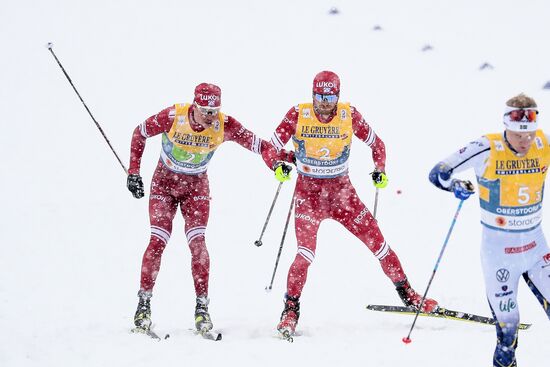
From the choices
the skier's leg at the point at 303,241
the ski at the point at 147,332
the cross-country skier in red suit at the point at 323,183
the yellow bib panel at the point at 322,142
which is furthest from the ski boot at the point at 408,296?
the ski at the point at 147,332

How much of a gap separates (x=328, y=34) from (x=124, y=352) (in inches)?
658

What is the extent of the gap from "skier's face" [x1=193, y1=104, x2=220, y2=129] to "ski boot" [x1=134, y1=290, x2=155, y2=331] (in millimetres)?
2026

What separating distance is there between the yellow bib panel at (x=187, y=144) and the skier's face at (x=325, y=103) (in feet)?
3.65

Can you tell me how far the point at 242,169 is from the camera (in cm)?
1413

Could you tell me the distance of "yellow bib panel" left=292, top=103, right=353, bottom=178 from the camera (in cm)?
751

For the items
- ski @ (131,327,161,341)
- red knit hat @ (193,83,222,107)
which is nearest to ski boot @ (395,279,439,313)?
ski @ (131,327,161,341)

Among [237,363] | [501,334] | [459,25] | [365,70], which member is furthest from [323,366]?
[459,25]

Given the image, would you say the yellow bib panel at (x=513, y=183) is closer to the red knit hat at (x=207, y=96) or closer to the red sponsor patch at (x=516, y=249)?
the red sponsor patch at (x=516, y=249)

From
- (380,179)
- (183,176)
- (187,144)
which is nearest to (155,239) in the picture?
(183,176)

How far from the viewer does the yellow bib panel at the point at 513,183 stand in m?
5.66

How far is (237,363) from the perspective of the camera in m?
6.34

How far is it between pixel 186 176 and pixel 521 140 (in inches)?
149

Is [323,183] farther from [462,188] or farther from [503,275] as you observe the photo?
[503,275]

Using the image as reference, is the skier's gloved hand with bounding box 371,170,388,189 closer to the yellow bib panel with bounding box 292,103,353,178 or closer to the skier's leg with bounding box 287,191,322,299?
the yellow bib panel with bounding box 292,103,353,178
